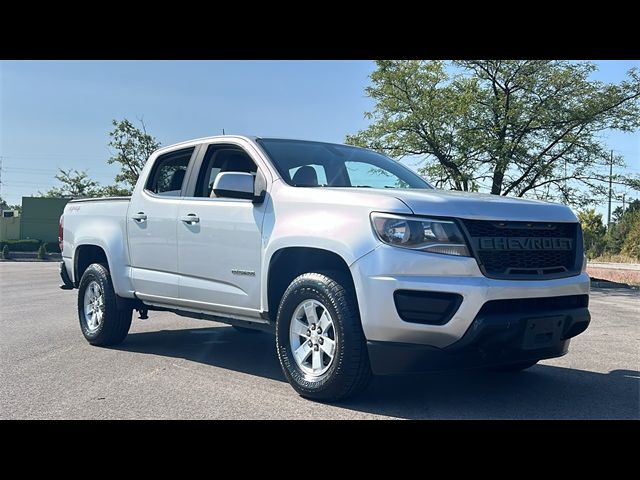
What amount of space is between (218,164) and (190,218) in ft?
2.28

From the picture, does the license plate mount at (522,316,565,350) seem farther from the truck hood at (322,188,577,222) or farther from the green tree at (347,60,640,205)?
the green tree at (347,60,640,205)

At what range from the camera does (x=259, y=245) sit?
5.32 m

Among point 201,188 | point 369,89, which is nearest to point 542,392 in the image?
point 201,188

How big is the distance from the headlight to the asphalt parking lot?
1.15m

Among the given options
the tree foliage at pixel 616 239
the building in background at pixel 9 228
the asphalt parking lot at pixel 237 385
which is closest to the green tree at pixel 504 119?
the asphalt parking lot at pixel 237 385

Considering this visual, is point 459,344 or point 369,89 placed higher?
point 369,89

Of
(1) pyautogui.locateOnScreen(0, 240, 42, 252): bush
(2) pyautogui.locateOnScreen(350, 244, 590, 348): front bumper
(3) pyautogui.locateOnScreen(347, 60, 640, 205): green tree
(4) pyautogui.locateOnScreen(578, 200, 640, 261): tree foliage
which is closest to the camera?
(2) pyautogui.locateOnScreen(350, 244, 590, 348): front bumper

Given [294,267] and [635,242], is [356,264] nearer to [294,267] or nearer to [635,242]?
[294,267]

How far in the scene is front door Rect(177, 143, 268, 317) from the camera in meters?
5.43

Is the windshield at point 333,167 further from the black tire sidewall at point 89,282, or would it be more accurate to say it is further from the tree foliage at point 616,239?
the tree foliage at point 616,239

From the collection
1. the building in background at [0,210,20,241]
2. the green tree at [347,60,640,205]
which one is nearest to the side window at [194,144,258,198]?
the green tree at [347,60,640,205]
